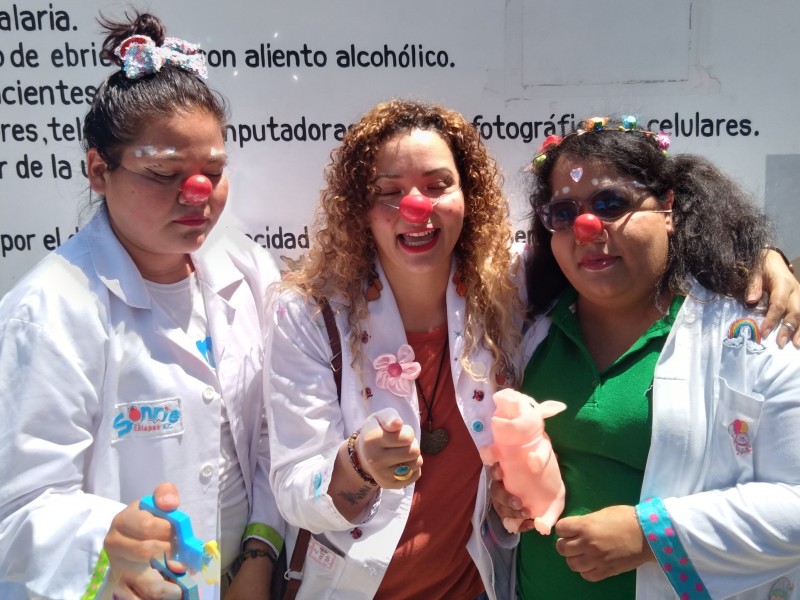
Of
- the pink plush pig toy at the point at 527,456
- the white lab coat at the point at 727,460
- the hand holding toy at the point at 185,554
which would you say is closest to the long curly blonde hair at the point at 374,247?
the pink plush pig toy at the point at 527,456

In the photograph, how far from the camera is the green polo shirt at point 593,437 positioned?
1932 mm

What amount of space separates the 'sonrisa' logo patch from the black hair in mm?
748

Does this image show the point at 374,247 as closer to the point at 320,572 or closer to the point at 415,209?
the point at 415,209

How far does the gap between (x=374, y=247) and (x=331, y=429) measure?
0.68 m

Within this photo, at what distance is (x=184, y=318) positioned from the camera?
2215 mm

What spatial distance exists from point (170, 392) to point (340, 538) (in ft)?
2.33

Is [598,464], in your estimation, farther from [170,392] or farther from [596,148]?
[170,392]

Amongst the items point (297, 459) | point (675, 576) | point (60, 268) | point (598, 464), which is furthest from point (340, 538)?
point (60, 268)

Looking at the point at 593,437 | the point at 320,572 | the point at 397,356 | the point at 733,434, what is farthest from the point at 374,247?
the point at 733,434

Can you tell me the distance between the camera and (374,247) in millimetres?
A: 2355

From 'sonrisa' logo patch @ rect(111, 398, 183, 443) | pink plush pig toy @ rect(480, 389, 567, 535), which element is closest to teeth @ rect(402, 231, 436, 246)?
pink plush pig toy @ rect(480, 389, 567, 535)

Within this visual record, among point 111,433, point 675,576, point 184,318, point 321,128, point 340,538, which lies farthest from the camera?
point 321,128

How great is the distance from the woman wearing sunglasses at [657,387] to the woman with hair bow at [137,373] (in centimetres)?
95

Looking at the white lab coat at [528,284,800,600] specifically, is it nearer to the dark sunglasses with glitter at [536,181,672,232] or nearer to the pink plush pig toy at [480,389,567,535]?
the pink plush pig toy at [480,389,567,535]
